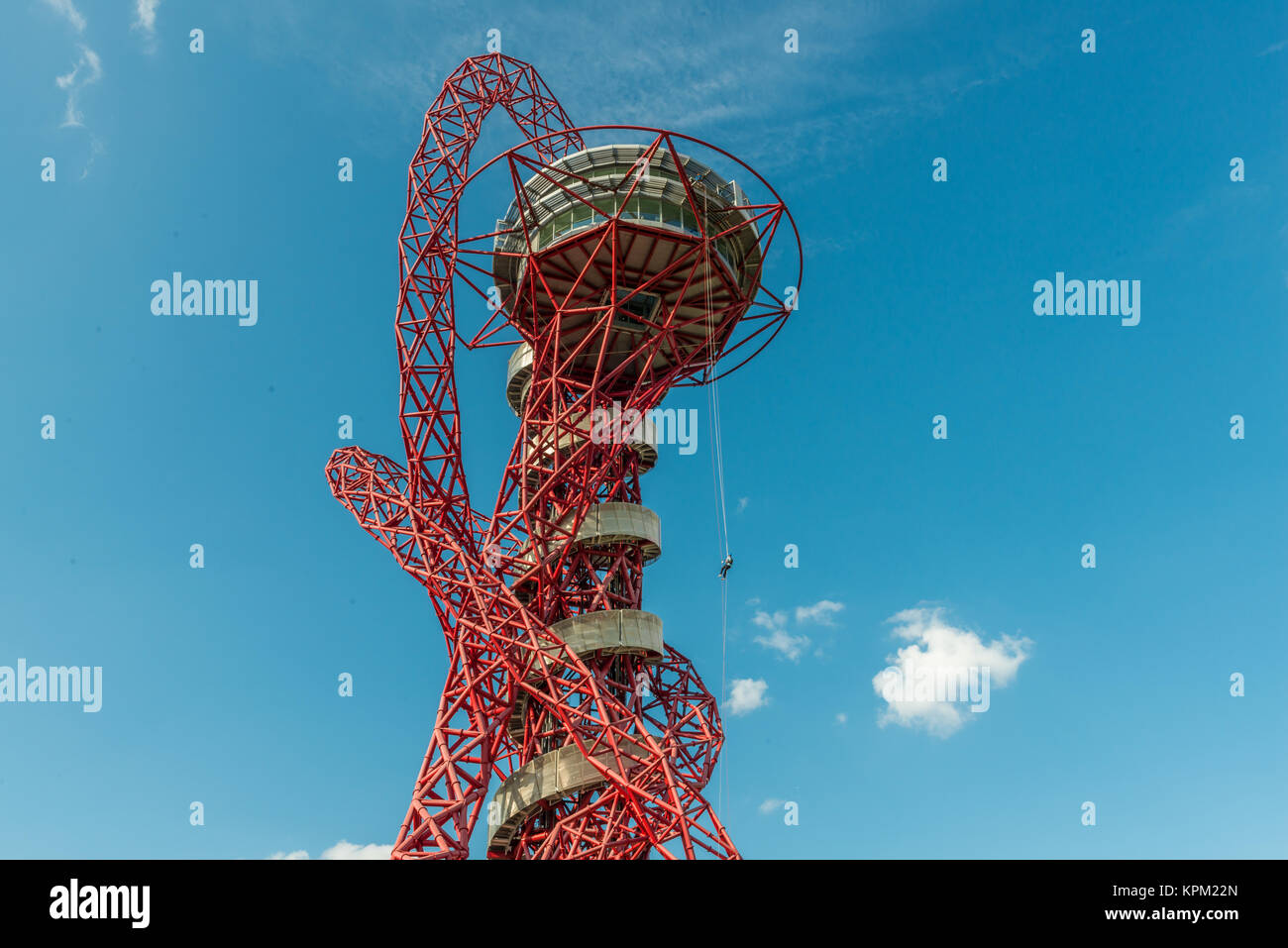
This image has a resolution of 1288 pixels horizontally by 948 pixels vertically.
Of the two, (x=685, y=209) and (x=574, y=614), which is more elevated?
(x=685, y=209)

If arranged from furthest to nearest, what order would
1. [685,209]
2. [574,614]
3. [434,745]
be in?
[574,614] < [685,209] < [434,745]

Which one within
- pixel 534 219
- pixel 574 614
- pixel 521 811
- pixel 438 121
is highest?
pixel 438 121

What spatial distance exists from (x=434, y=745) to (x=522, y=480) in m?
13.0
